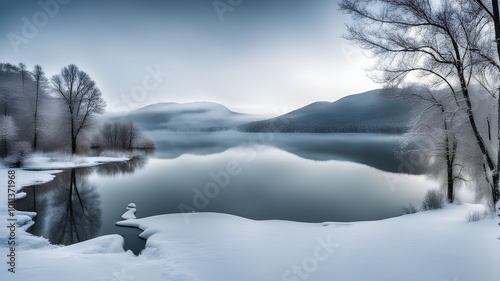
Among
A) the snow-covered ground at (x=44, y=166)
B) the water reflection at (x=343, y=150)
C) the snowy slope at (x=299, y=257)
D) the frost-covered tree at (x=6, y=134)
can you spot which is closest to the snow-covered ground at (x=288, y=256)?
the snowy slope at (x=299, y=257)

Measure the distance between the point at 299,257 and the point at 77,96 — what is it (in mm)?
39172

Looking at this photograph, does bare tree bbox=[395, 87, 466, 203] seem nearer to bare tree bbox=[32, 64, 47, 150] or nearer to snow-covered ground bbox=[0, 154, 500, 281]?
snow-covered ground bbox=[0, 154, 500, 281]

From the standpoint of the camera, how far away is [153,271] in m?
6.30

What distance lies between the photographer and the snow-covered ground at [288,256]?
216 inches

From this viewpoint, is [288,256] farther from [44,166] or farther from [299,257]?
[44,166]

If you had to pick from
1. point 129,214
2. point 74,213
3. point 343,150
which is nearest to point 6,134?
point 74,213

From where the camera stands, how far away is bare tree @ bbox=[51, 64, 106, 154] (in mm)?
34188

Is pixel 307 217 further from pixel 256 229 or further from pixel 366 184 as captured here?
pixel 366 184

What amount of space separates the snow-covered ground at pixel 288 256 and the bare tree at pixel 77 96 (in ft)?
99.9

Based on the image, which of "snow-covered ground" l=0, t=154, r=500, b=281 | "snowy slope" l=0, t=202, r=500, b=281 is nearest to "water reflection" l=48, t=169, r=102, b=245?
"snow-covered ground" l=0, t=154, r=500, b=281

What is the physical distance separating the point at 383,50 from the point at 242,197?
13037 millimetres

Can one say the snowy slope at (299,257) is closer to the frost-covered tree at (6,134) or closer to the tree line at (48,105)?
the frost-covered tree at (6,134)

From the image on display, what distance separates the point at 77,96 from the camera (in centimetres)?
3488

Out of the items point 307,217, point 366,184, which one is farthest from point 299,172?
point 307,217
